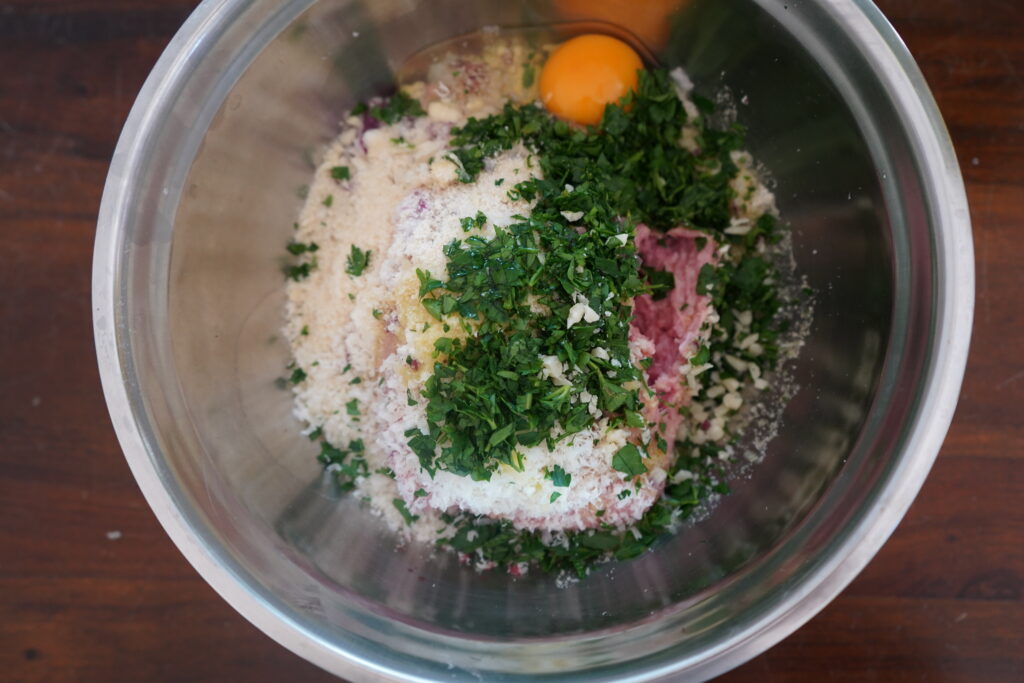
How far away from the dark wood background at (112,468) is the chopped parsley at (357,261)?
0.86 metres

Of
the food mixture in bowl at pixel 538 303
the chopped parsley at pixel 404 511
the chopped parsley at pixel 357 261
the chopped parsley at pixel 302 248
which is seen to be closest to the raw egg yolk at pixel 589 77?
the food mixture in bowl at pixel 538 303

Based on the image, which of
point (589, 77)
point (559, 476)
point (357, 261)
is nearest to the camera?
point (559, 476)

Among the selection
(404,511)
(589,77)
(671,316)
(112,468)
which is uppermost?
(589,77)

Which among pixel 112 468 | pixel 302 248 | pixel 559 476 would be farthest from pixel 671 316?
pixel 112 468

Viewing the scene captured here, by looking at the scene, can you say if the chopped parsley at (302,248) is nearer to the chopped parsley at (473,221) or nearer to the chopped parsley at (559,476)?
the chopped parsley at (473,221)

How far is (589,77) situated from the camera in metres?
1.96

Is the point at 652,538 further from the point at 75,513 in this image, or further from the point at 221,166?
the point at 75,513

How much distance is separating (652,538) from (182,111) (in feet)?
5.50

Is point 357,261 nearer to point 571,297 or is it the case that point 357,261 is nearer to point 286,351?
point 286,351

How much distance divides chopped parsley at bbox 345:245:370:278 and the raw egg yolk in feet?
2.35

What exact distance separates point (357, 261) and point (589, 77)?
859 millimetres

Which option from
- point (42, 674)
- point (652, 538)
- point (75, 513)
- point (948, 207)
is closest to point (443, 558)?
point (652, 538)

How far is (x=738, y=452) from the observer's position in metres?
1.96

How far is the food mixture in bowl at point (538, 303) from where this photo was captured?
163cm
